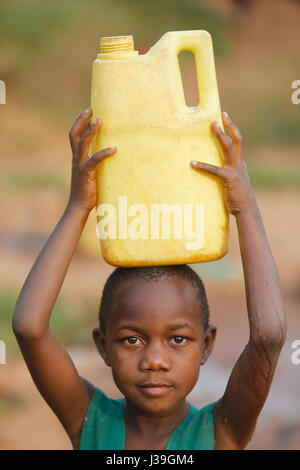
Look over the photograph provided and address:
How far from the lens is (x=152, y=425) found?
7.87 ft

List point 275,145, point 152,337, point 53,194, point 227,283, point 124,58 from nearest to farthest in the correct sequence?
point 124,58
point 152,337
point 227,283
point 53,194
point 275,145

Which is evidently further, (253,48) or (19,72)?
(253,48)

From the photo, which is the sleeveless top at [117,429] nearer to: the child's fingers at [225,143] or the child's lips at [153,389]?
the child's lips at [153,389]

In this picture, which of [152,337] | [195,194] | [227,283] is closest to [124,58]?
[195,194]

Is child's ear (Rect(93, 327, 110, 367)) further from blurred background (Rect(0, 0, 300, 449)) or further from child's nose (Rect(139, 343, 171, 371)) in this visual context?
blurred background (Rect(0, 0, 300, 449))

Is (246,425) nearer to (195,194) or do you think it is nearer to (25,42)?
(195,194)

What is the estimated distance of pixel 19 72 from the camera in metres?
17.7

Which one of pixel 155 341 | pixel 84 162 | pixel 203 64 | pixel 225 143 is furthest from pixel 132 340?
pixel 203 64

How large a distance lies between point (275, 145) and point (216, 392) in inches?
384

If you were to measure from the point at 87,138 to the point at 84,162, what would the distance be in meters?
0.08

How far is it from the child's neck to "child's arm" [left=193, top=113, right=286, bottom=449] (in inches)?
10.3

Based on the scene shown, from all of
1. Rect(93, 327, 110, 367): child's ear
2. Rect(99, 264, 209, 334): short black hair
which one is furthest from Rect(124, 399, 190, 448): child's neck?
Rect(99, 264, 209, 334): short black hair

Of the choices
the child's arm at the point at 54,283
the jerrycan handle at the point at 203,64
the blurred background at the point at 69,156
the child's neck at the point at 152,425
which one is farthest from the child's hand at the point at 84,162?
the blurred background at the point at 69,156

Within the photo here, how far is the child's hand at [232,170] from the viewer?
6.82 ft
